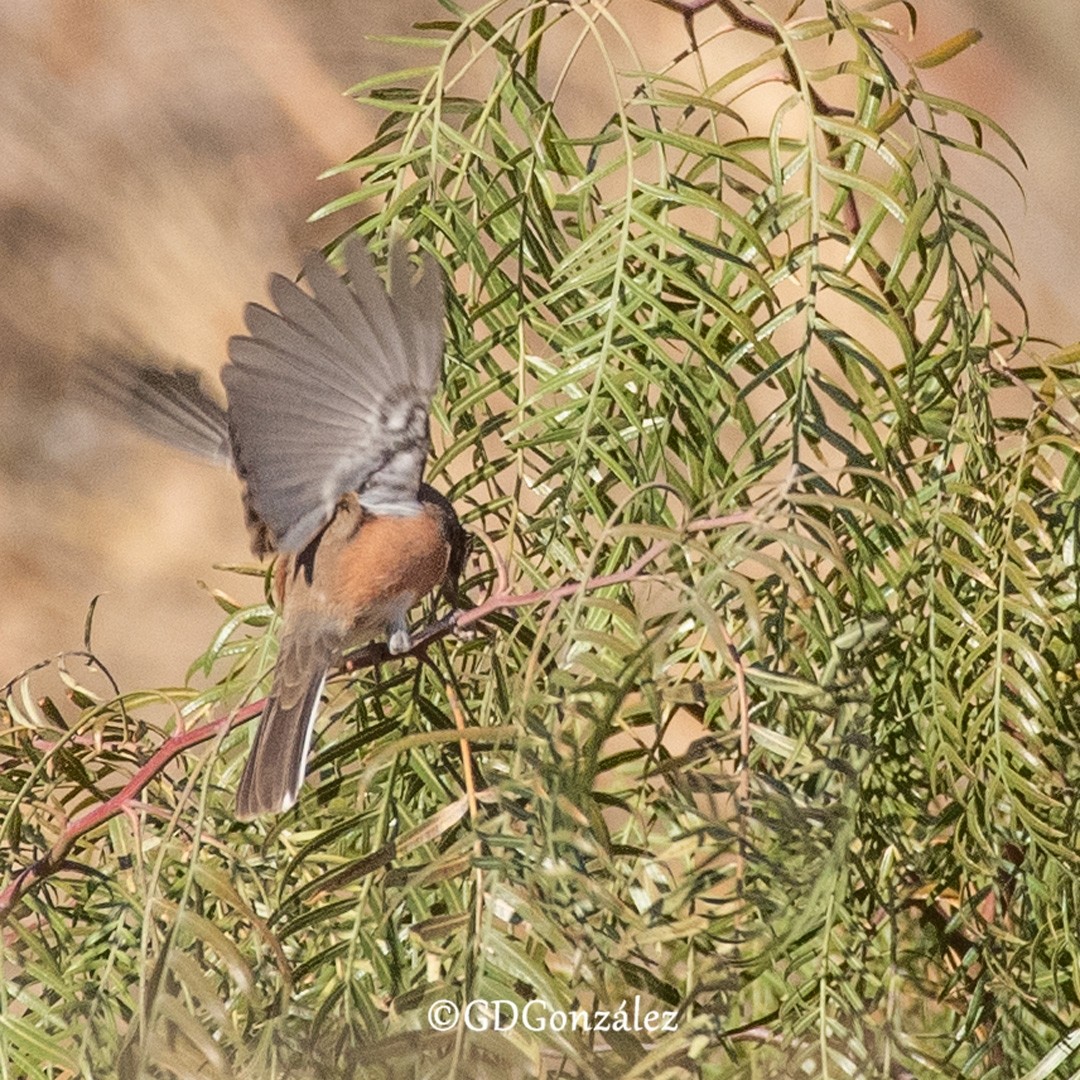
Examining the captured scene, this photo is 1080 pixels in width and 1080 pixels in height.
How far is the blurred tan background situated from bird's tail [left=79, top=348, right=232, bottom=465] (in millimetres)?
664

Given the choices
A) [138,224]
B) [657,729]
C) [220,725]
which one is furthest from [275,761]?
[138,224]

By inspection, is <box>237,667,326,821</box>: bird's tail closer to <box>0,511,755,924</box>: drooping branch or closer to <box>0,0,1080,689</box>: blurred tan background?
<box>0,511,755,924</box>: drooping branch

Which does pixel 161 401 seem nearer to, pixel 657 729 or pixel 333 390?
pixel 333 390

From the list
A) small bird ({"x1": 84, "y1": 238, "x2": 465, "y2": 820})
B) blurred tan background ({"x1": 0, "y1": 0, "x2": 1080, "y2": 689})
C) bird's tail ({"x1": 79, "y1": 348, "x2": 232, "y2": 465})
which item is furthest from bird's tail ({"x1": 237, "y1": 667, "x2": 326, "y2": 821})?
blurred tan background ({"x1": 0, "y1": 0, "x2": 1080, "y2": 689})

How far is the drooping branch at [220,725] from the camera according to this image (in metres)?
0.43

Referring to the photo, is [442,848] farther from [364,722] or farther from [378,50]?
[378,50]

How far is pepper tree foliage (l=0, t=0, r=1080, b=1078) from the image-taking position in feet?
1.45

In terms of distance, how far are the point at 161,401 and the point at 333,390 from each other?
0.24m

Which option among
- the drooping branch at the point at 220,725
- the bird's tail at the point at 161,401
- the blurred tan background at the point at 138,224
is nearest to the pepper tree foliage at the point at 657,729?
the drooping branch at the point at 220,725

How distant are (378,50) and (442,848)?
1.18 metres

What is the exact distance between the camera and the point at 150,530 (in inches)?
63.0

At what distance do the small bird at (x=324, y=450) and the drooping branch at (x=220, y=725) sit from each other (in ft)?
0.26

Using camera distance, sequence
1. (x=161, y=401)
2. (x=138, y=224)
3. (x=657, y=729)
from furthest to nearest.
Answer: (x=138, y=224) < (x=161, y=401) < (x=657, y=729)

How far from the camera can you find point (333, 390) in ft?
1.98
